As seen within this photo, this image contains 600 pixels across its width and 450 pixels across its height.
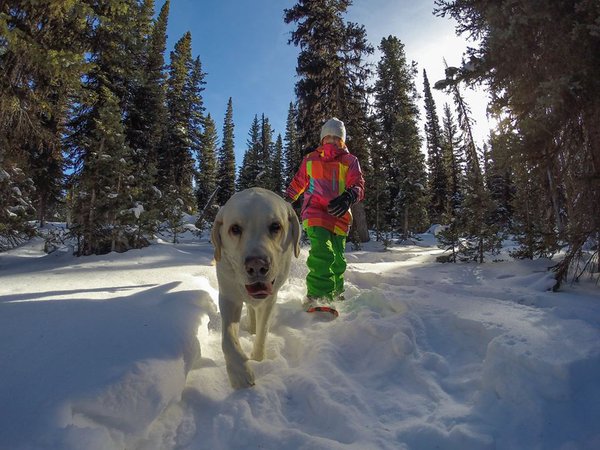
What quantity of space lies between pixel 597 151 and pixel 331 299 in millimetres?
3399

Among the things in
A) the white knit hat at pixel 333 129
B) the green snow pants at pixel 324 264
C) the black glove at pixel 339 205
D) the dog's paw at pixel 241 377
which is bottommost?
the dog's paw at pixel 241 377

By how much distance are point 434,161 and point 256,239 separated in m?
36.8

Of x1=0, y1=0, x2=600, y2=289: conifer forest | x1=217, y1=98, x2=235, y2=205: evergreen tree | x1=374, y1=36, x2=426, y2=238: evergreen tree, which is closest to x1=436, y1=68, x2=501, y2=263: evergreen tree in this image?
x1=0, y1=0, x2=600, y2=289: conifer forest

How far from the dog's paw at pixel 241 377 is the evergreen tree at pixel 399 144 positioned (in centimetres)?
1750

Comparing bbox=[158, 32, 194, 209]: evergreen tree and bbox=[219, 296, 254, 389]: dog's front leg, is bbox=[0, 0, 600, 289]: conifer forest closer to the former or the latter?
bbox=[219, 296, 254, 389]: dog's front leg

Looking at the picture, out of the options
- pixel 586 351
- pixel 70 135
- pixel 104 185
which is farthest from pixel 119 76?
pixel 586 351

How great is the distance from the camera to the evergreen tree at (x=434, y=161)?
32844mm

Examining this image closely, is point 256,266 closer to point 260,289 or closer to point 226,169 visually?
point 260,289

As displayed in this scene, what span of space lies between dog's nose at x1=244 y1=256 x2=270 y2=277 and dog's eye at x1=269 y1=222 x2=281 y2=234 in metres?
0.39

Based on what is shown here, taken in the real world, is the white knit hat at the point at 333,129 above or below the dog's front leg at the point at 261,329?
above

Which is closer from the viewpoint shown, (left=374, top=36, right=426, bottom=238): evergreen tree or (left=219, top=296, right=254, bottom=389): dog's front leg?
(left=219, top=296, right=254, bottom=389): dog's front leg

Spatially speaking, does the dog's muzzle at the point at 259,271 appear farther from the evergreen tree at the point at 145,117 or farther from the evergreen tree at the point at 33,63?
the evergreen tree at the point at 145,117

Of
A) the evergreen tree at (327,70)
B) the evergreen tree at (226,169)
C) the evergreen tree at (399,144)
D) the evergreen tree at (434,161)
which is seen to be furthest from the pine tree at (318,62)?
the evergreen tree at (226,169)

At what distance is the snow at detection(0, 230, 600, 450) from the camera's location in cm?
155
